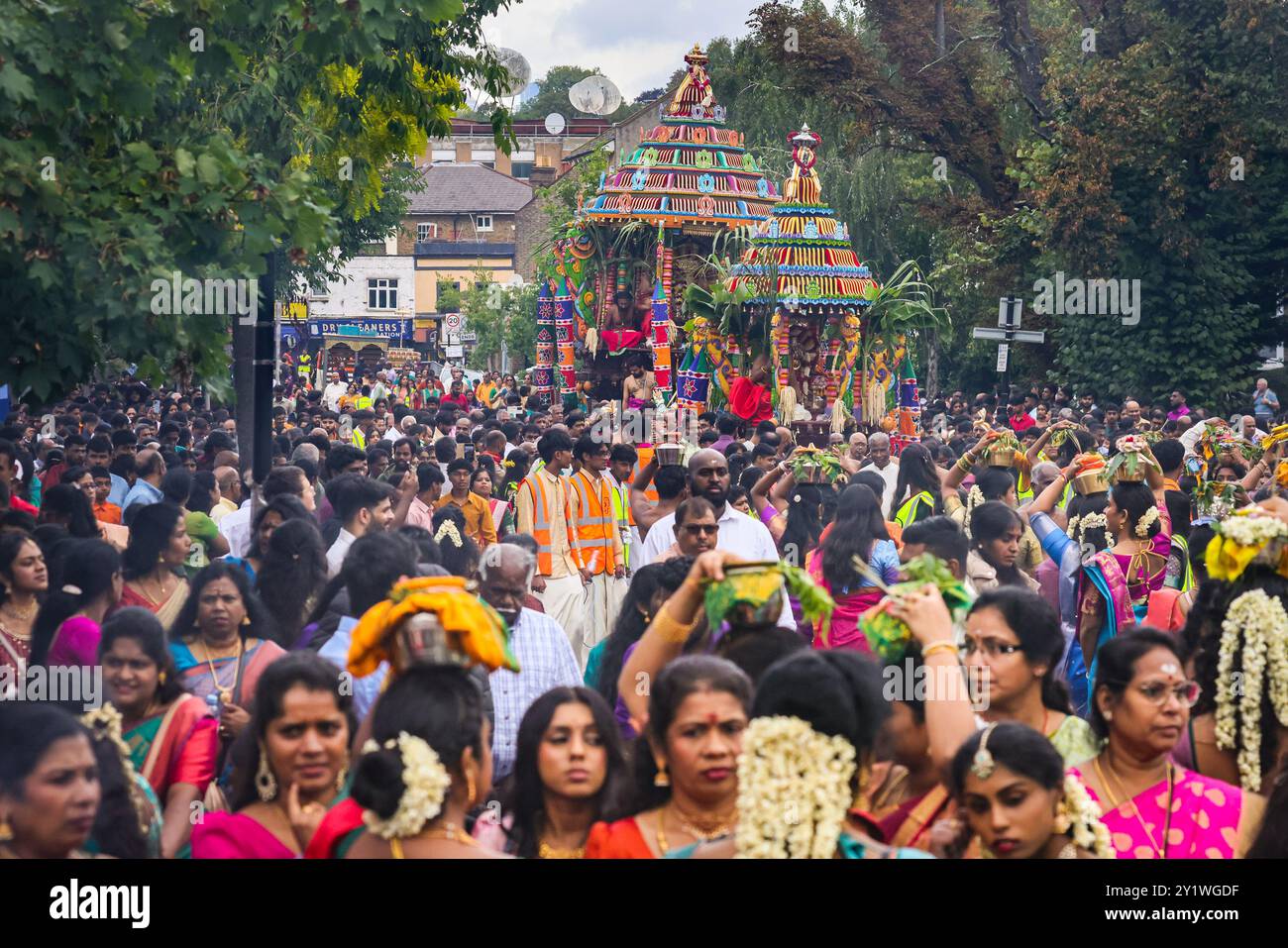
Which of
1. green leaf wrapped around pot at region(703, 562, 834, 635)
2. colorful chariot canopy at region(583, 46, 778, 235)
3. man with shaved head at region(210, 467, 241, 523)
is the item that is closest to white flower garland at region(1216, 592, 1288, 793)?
green leaf wrapped around pot at region(703, 562, 834, 635)

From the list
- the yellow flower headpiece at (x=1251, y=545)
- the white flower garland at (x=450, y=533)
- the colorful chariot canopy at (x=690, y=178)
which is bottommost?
the yellow flower headpiece at (x=1251, y=545)

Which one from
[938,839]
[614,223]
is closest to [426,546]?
[938,839]

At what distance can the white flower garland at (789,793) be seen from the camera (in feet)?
13.7

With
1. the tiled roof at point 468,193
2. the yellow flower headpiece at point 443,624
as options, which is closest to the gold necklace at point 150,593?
the yellow flower headpiece at point 443,624

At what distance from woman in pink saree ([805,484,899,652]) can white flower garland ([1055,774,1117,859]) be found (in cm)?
332

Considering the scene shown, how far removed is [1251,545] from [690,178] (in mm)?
29867

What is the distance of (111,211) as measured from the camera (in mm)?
8953

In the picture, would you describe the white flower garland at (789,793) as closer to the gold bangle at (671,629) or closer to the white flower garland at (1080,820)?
the white flower garland at (1080,820)

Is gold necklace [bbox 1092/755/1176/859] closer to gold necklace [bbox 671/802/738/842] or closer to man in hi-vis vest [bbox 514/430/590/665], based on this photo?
gold necklace [bbox 671/802/738/842]

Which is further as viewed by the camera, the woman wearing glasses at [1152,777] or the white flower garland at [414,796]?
the woman wearing glasses at [1152,777]

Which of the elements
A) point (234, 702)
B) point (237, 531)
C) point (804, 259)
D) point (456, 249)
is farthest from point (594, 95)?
point (234, 702)

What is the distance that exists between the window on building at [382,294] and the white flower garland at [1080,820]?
83953 mm

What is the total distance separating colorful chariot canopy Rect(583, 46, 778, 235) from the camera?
34.8m

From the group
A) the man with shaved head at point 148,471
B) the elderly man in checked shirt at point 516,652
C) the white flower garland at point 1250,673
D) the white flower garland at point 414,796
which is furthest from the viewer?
the man with shaved head at point 148,471
